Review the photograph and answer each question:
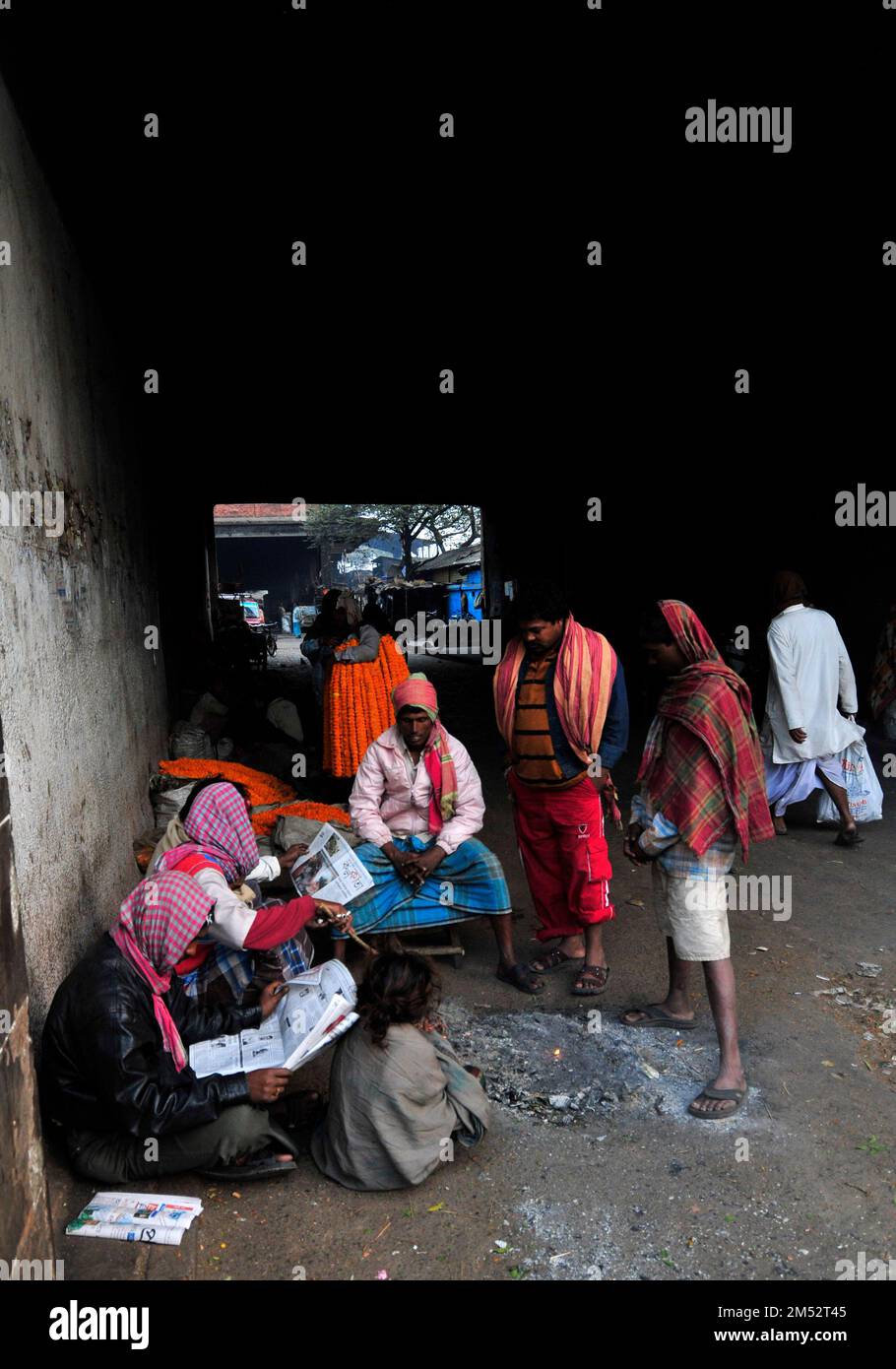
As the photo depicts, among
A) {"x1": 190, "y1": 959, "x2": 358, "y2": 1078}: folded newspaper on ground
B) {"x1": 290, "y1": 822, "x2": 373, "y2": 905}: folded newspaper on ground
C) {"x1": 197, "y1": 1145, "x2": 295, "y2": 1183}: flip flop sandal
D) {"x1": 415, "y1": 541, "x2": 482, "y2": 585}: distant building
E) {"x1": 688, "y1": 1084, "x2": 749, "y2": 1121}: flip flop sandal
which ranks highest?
{"x1": 415, "y1": 541, "x2": 482, "y2": 585}: distant building

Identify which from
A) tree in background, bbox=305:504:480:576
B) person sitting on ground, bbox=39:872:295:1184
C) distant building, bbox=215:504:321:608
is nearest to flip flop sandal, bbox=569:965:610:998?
person sitting on ground, bbox=39:872:295:1184

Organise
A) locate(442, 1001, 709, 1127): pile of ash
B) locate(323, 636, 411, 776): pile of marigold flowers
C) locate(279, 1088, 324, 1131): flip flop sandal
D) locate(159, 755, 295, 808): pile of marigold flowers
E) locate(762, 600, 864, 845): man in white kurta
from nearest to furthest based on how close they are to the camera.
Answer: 1. locate(279, 1088, 324, 1131): flip flop sandal
2. locate(442, 1001, 709, 1127): pile of ash
3. locate(762, 600, 864, 845): man in white kurta
4. locate(159, 755, 295, 808): pile of marigold flowers
5. locate(323, 636, 411, 776): pile of marigold flowers

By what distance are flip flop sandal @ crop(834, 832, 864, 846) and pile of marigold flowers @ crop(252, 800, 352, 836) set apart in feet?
10.5

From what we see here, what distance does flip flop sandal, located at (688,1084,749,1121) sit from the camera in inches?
115

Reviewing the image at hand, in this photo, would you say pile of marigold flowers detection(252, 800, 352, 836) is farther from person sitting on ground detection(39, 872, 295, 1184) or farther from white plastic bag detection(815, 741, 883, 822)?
white plastic bag detection(815, 741, 883, 822)

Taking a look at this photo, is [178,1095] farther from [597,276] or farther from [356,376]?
[356,376]

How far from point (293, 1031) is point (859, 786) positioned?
14.7ft

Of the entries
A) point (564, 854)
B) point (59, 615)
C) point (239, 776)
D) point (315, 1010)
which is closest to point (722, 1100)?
point (564, 854)

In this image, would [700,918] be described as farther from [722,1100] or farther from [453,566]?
[453,566]

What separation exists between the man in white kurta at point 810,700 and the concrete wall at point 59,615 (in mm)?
4046

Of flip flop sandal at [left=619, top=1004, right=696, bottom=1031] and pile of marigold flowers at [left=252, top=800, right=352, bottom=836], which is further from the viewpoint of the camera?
pile of marigold flowers at [left=252, top=800, right=352, bottom=836]

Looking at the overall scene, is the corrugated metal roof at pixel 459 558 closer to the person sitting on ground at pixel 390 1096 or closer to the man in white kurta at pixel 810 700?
the man in white kurta at pixel 810 700

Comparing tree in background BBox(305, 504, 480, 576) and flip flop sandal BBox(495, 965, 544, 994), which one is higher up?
tree in background BBox(305, 504, 480, 576)

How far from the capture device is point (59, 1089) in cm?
262
